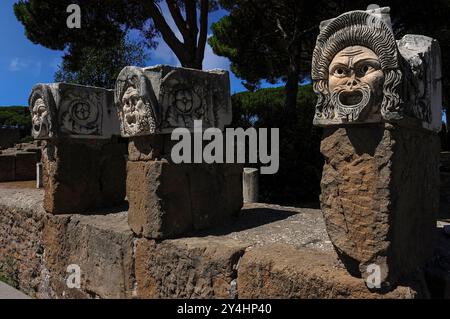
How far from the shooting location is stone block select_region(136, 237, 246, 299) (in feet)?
9.39

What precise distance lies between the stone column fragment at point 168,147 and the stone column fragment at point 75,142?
1110 mm

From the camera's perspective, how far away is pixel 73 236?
425 centimetres

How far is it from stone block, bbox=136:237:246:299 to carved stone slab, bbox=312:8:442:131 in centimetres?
114

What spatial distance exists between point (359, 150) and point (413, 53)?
673mm

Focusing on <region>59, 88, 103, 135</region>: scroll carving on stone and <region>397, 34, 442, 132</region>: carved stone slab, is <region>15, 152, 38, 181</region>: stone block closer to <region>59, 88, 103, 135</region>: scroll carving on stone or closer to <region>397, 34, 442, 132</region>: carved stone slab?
<region>59, 88, 103, 135</region>: scroll carving on stone

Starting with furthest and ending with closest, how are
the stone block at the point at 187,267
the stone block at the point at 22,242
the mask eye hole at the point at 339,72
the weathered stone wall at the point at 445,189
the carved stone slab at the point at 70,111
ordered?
the weathered stone wall at the point at 445,189, the stone block at the point at 22,242, the carved stone slab at the point at 70,111, the stone block at the point at 187,267, the mask eye hole at the point at 339,72

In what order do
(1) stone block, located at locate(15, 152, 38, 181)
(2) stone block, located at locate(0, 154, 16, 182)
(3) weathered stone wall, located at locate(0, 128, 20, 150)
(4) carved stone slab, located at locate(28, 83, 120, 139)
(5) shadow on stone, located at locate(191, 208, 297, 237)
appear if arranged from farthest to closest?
(3) weathered stone wall, located at locate(0, 128, 20, 150) < (1) stone block, located at locate(15, 152, 38, 181) < (2) stone block, located at locate(0, 154, 16, 182) < (4) carved stone slab, located at locate(28, 83, 120, 139) < (5) shadow on stone, located at locate(191, 208, 297, 237)

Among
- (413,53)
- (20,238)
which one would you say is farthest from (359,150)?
(20,238)

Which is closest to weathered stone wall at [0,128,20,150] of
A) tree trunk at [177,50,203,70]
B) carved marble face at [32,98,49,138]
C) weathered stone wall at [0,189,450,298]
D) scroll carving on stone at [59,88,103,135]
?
tree trunk at [177,50,203,70]

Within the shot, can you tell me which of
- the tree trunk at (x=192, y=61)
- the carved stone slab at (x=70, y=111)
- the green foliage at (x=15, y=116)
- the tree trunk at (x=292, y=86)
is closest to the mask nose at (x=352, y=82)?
the carved stone slab at (x=70, y=111)

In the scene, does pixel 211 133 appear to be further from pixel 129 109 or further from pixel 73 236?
pixel 73 236

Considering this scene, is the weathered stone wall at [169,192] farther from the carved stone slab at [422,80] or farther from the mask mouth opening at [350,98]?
the carved stone slab at [422,80]

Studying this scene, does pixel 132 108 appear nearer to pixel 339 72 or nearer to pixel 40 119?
pixel 40 119

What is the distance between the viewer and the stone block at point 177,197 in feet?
10.8
